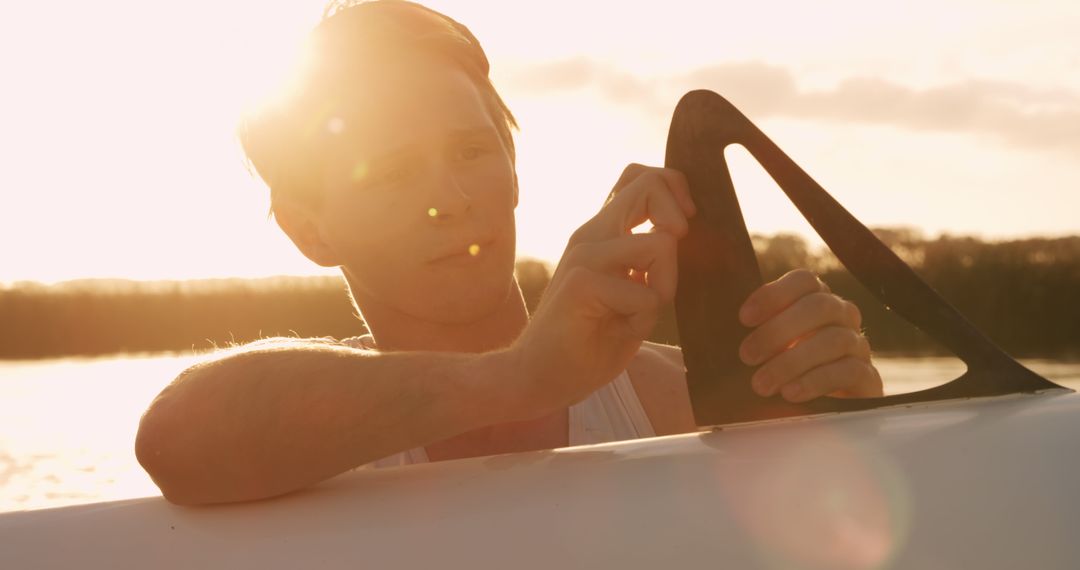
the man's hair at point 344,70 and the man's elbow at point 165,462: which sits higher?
the man's hair at point 344,70

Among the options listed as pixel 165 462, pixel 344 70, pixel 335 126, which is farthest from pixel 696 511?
pixel 344 70

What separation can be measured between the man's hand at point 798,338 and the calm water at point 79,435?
1.11 ft

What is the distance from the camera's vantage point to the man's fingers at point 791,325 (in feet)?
5.50

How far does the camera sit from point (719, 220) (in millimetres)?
1737

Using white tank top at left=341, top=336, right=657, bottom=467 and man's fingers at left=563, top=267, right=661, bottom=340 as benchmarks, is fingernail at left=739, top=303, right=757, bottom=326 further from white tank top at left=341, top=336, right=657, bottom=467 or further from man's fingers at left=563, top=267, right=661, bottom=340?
white tank top at left=341, top=336, right=657, bottom=467

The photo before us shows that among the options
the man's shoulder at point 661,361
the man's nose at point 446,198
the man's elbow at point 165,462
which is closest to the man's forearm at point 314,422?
the man's elbow at point 165,462

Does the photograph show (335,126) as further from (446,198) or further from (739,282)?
(739,282)

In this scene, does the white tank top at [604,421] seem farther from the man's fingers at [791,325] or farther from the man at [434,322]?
the man's fingers at [791,325]

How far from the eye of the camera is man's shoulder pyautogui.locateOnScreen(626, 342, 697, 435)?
2988mm

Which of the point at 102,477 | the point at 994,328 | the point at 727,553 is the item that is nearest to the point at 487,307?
the point at 727,553

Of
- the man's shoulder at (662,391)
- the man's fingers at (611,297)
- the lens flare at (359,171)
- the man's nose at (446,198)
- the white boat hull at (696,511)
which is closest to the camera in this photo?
the white boat hull at (696,511)

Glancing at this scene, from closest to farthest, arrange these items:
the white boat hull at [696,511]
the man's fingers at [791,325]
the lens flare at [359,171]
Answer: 1. the white boat hull at [696,511]
2. the man's fingers at [791,325]
3. the lens flare at [359,171]

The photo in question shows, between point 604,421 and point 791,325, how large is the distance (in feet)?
3.62

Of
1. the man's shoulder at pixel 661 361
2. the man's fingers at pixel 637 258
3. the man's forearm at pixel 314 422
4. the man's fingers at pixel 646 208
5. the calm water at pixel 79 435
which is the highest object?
the man's fingers at pixel 646 208
